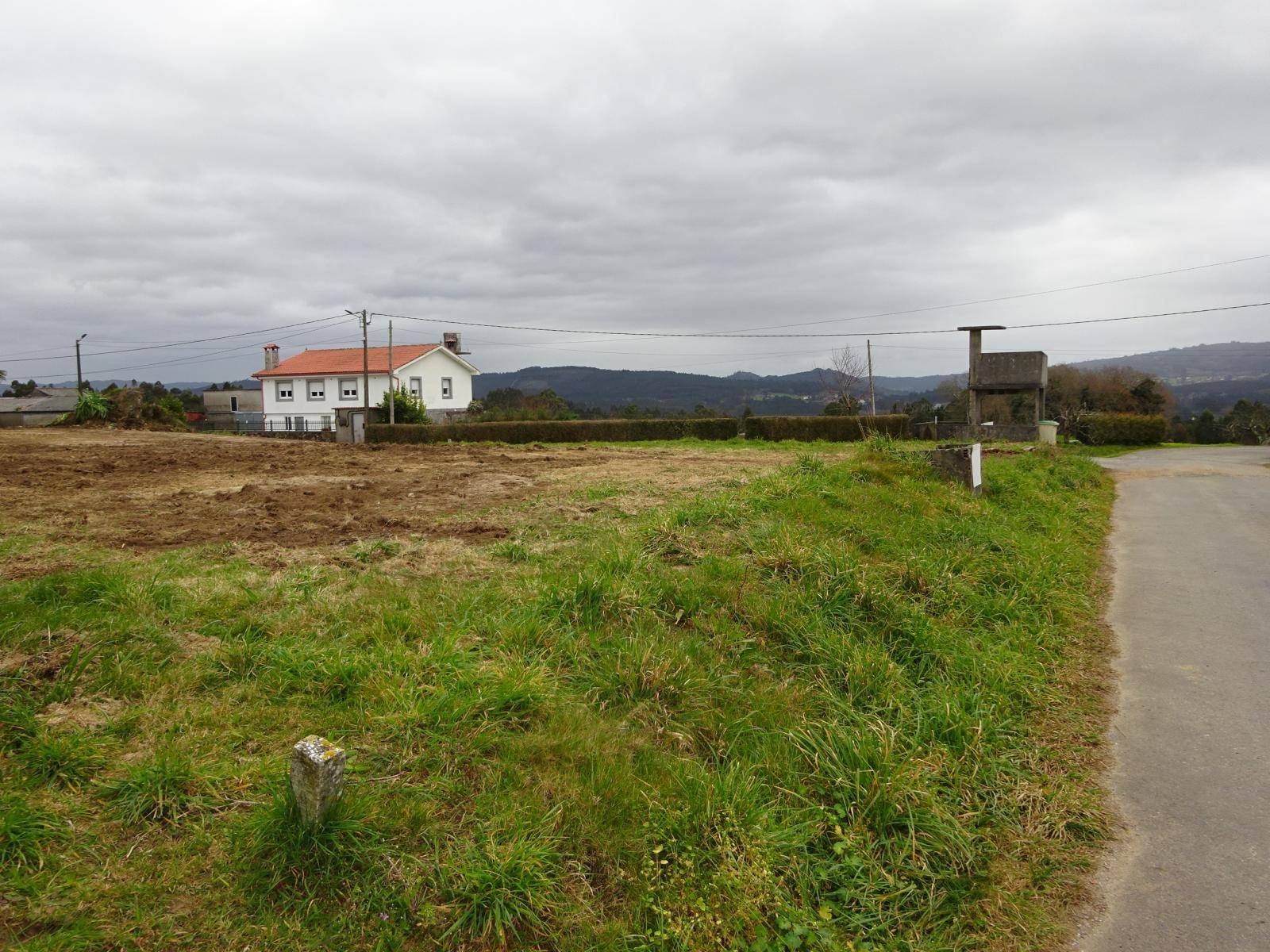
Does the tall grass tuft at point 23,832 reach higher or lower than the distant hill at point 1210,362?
lower

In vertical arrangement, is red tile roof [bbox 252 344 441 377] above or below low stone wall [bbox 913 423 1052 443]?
above

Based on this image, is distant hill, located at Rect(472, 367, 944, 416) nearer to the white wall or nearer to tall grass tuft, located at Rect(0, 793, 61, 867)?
the white wall

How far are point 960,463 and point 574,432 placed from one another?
77.4 ft

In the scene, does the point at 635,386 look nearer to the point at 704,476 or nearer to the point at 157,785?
the point at 704,476

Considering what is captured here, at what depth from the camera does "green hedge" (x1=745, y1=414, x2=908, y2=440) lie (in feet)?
102

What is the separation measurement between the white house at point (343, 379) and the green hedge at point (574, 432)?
21889mm

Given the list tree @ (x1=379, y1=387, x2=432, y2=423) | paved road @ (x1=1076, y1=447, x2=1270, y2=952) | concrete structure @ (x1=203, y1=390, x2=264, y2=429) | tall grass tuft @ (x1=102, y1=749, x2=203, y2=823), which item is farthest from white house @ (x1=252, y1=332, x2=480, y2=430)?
tall grass tuft @ (x1=102, y1=749, x2=203, y2=823)

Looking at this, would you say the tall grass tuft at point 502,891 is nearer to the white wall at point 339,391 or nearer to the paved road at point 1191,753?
the paved road at point 1191,753

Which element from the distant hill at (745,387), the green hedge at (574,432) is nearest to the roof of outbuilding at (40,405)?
the distant hill at (745,387)

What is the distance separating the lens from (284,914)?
8.09ft

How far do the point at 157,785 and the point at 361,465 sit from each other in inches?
591

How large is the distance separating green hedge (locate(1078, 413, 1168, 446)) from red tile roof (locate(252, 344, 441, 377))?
41389mm

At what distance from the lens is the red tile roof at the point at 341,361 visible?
182 feet

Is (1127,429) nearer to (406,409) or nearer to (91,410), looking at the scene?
(406,409)
